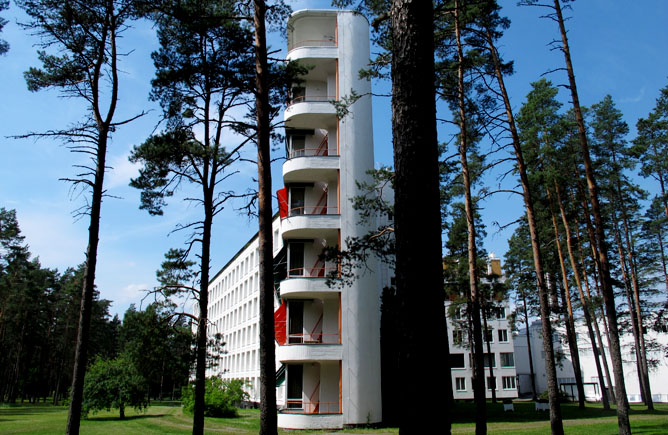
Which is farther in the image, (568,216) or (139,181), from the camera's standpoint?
(568,216)

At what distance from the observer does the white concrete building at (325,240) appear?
862 inches

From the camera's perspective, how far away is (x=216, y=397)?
1204 inches

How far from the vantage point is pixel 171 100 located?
12820mm

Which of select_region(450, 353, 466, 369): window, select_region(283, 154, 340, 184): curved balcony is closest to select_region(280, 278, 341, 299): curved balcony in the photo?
select_region(283, 154, 340, 184): curved balcony

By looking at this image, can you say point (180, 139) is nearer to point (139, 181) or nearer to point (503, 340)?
point (139, 181)

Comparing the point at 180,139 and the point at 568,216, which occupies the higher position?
the point at 568,216

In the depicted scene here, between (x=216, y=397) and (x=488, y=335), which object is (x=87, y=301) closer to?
(x=216, y=397)

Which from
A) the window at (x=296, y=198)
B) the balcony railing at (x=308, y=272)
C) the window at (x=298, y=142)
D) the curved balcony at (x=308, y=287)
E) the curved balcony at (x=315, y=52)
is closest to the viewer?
the curved balcony at (x=308, y=287)

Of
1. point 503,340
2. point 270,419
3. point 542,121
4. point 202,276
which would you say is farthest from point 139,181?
point 503,340

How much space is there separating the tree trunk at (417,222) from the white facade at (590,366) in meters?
33.2

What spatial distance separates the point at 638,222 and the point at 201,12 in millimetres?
34006

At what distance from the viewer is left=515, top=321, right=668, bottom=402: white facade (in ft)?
145

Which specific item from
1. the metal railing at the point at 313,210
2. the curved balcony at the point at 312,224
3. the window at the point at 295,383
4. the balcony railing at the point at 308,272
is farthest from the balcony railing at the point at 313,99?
the window at the point at 295,383

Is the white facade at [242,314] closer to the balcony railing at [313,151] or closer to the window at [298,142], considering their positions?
the window at [298,142]
